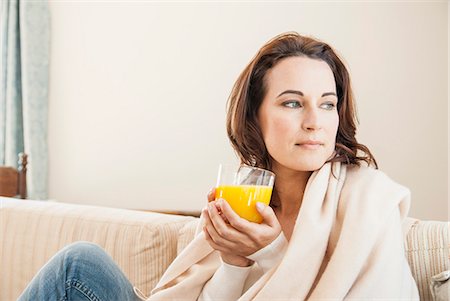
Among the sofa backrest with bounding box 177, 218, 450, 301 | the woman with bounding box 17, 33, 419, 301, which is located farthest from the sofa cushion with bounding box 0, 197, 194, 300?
the sofa backrest with bounding box 177, 218, 450, 301

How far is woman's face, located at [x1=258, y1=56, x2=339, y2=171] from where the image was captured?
1.29m

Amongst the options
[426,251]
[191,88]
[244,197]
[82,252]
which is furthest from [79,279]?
[191,88]

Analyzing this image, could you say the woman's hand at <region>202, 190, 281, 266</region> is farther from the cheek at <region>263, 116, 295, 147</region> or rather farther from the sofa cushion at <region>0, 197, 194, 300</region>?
the sofa cushion at <region>0, 197, 194, 300</region>

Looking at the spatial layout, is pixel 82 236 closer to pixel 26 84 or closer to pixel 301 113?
pixel 301 113

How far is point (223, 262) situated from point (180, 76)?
2007mm

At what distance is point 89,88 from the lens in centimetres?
351

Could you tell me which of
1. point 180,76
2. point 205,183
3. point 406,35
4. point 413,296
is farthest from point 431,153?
point 413,296

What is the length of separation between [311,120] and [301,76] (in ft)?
0.36

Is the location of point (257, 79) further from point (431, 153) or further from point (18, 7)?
point (18, 7)

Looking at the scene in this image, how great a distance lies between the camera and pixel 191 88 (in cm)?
315

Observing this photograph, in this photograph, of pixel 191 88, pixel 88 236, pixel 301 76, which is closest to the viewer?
pixel 301 76

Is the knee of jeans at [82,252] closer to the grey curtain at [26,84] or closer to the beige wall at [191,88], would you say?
the beige wall at [191,88]

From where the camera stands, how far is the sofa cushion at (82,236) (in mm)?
1852

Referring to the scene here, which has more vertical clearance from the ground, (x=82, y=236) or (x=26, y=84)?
(x=26, y=84)
